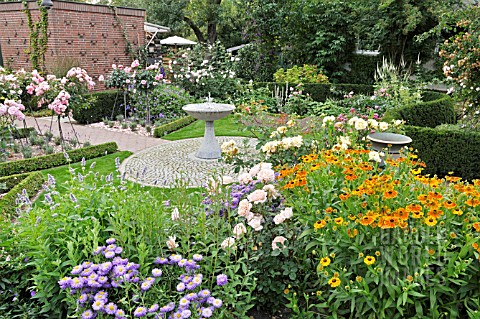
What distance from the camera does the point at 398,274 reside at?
1.89 m

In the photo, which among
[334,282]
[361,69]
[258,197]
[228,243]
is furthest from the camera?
[361,69]

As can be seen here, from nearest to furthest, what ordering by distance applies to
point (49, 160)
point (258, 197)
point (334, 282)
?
point (334, 282) → point (258, 197) → point (49, 160)

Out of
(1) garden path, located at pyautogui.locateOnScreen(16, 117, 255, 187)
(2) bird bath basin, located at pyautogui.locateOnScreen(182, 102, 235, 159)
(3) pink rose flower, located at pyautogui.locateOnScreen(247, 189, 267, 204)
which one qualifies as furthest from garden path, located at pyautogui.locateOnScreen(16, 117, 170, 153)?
(3) pink rose flower, located at pyautogui.locateOnScreen(247, 189, 267, 204)


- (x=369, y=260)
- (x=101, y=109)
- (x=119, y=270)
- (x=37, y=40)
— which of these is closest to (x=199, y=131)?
(x=101, y=109)

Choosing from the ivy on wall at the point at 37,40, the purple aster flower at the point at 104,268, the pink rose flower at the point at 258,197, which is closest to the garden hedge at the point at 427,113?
the pink rose flower at the point at 258,197

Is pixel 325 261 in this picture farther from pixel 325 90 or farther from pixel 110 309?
pixel 325 90

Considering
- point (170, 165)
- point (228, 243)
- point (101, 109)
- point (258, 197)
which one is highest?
point (258, 197)

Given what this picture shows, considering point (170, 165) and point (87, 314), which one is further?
point (170, 165)

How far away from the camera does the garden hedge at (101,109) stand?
9391 millimetres

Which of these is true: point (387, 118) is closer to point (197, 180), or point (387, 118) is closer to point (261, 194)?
point (197, 180)

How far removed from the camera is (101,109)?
9781 mm

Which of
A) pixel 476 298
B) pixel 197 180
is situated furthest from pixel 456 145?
pixel 476 298

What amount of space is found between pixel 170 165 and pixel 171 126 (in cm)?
261

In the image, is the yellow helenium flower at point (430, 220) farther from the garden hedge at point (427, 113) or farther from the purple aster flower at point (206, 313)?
the garden hedge at point (427, 113)
